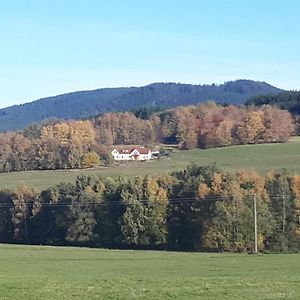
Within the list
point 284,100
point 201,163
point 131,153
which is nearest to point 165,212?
point 201,163

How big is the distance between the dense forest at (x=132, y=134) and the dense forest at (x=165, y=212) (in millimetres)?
41120

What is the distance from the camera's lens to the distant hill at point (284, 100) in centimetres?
16500

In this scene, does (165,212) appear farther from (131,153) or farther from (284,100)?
(284,100)

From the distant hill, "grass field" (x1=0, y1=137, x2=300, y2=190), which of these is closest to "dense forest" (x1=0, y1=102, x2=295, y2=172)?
"grass field" (x1=0, y1=137, x2=300, y2=190)

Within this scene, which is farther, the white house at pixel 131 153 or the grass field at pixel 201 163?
the white house at pixel 131 153

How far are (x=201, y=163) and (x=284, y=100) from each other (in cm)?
8516

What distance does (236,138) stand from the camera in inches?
5266

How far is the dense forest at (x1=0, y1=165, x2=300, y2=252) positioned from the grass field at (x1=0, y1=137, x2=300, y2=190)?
279 inches

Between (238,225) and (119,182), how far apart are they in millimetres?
16072

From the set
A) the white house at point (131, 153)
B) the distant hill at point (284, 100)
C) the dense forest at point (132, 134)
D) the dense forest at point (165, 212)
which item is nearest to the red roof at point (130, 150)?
the white house at point (131, 153)

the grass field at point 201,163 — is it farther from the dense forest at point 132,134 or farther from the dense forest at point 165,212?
the dense forest at point 132,134

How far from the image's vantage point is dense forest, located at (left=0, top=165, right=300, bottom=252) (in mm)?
62312

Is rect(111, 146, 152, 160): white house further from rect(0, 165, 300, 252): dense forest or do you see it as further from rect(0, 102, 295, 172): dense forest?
rect(0, 165, 300, 252): dense forest

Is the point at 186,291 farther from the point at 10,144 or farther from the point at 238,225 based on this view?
the point at 10,144
